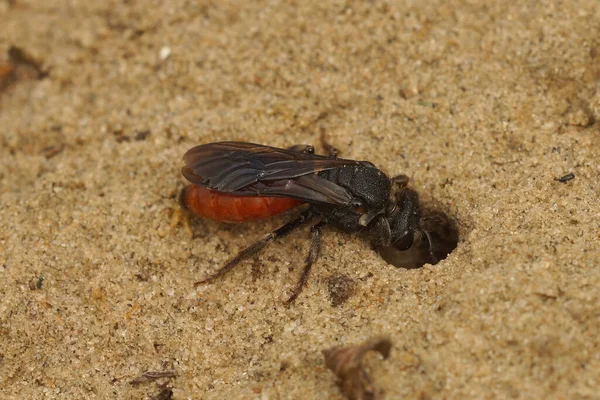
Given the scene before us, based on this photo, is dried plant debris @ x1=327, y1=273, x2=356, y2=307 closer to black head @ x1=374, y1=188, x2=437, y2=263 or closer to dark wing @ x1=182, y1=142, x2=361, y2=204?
black head @ x1=374, y1=188, x2=437, y2=263

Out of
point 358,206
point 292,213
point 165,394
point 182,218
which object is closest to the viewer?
point 165,394

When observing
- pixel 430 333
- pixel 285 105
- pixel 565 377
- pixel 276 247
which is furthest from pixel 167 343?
pixel 565 377

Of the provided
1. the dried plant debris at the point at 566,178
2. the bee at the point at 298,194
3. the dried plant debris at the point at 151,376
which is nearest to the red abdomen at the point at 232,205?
the bee at the point at 298,194

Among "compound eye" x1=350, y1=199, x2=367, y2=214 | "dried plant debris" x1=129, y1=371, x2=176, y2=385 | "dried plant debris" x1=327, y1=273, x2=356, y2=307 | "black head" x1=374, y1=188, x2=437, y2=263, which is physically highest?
"compound eye" x1=350, y1=199, x2=367, y2=214

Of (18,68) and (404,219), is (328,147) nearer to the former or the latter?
(404,219)

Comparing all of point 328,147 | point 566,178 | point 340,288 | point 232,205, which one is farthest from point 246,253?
point 566,178

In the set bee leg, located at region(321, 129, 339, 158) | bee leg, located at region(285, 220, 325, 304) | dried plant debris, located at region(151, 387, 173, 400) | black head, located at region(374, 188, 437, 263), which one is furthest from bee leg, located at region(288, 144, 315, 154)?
dried plant debris, located at region(151, 387, 173, 400)
